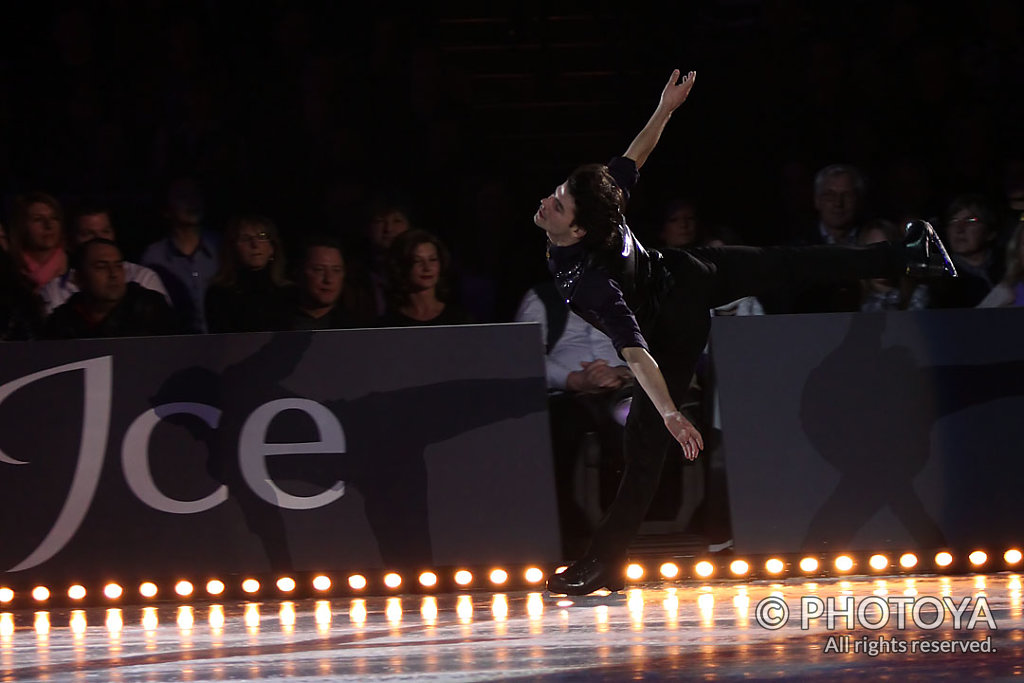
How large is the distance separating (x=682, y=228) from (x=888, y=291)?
3.46ft

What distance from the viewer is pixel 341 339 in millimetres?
5461

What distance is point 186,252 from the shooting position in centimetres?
674

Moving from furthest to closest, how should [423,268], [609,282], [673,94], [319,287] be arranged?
[319,287], [423,268], [673,94], [609,282]

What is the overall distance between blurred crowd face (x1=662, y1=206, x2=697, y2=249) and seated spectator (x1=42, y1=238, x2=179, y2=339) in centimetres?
246

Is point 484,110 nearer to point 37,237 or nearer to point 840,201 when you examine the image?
point 840,201

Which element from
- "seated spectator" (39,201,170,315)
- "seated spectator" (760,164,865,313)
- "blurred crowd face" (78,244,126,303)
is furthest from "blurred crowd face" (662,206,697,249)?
"blurred crowd face" (78,244,126,303)

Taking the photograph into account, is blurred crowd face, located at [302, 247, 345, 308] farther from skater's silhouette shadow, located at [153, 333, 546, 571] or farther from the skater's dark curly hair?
the skater's dark curly hair

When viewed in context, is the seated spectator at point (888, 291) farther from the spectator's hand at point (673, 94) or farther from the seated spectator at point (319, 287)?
the seated spectator at point (319, 287)

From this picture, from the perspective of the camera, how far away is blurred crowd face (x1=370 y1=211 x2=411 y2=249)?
6699 mm

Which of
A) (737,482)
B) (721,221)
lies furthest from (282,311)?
(721,221)

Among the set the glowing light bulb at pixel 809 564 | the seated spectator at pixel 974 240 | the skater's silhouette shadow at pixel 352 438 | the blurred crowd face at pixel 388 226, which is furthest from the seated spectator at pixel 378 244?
the seated spectator at pixel 974 240

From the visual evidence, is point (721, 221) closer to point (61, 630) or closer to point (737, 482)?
point (737, 482)

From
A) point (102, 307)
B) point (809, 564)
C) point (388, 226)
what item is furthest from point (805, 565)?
point (102, 307)

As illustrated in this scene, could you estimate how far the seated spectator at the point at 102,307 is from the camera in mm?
5832
